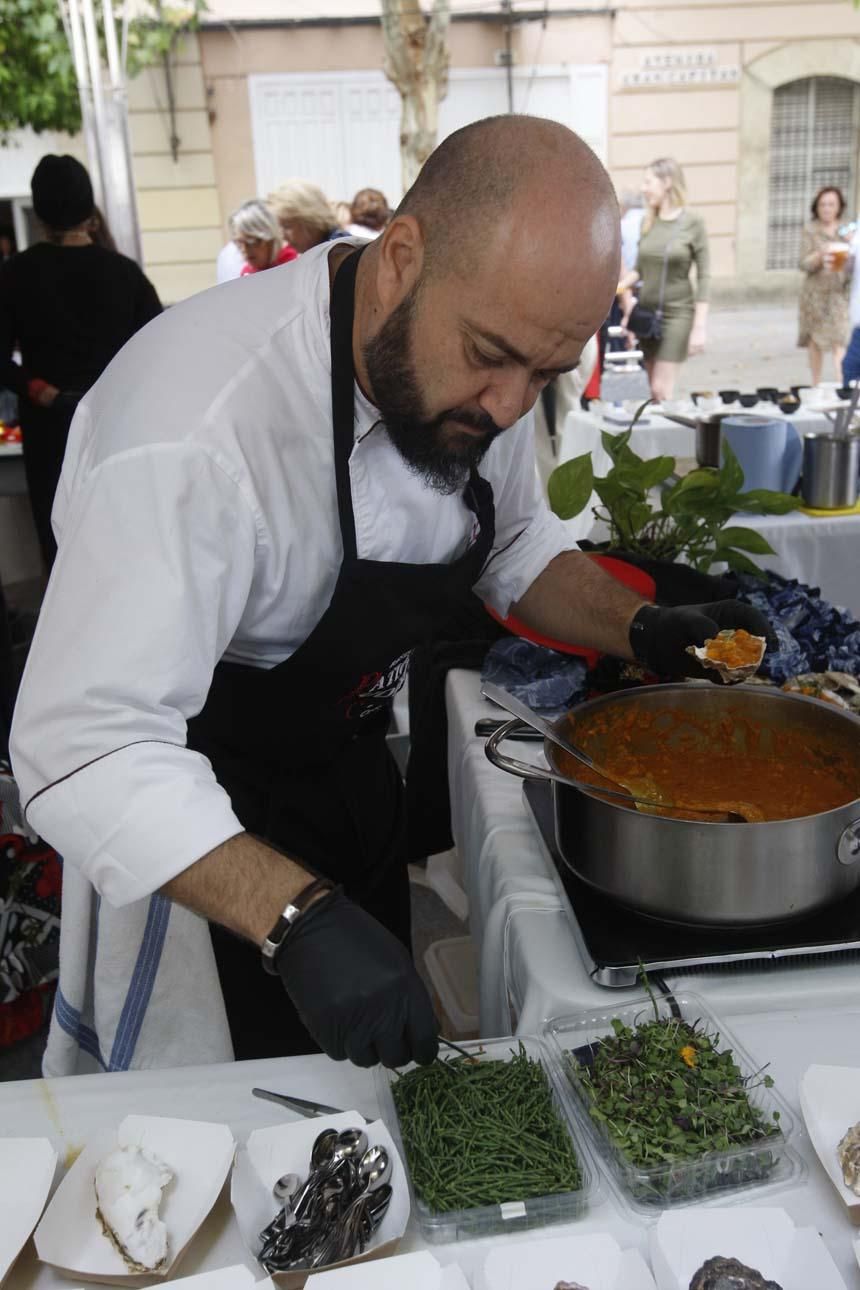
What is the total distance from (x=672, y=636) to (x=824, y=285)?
5604 mm

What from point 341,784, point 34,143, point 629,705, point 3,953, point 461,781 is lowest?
point 3,953

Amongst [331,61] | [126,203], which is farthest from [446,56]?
[331,61]

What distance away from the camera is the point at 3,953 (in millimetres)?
2125

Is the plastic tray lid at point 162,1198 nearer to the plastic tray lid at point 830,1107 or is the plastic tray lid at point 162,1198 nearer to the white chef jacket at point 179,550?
the white chef jacket at point 179,550

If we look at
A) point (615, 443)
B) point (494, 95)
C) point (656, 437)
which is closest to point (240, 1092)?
point (615, 443)

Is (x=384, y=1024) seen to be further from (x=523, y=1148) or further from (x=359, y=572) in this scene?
(x=359, y=572)

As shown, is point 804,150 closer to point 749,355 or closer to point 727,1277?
point 749,355

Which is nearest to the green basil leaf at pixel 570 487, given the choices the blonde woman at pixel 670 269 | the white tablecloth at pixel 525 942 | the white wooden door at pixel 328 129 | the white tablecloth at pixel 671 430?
the white tablecloth at pixel 525 942

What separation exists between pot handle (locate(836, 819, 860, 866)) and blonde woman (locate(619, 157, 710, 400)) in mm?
5072

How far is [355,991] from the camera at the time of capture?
84 cm

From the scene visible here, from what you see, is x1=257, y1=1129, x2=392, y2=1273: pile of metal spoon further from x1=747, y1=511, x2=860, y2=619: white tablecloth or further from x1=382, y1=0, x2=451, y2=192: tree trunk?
x1=382, y1=0, x2=451, y2=192: tree trunk

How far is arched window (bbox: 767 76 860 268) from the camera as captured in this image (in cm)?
1059

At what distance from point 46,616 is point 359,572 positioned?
1.11 feet

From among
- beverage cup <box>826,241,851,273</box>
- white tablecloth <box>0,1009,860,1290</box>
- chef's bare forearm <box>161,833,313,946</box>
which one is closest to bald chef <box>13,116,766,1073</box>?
chef's bare forearm <box>161,833,313,946</box>
